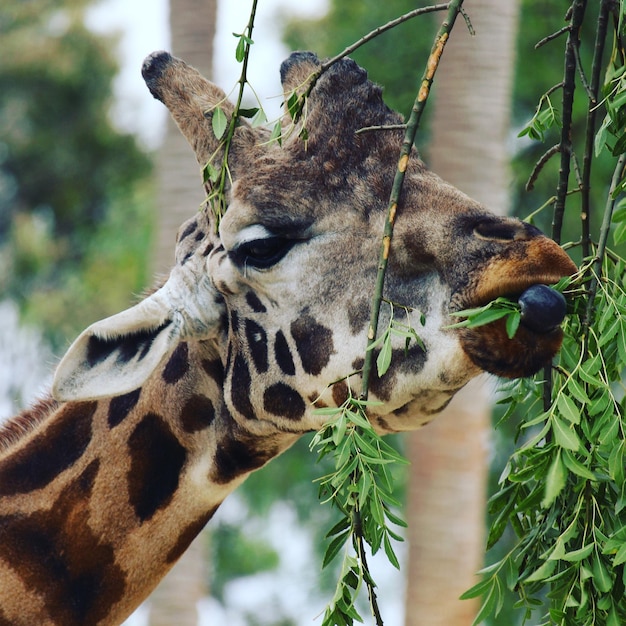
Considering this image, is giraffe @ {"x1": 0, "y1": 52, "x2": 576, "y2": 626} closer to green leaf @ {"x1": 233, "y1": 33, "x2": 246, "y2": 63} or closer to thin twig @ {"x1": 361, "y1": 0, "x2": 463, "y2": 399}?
thin twig @ {"x1": 361, "y1": 0, "x2": 463, "y2": 399}

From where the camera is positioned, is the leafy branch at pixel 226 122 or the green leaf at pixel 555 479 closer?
the green leaf at pixel 555 479

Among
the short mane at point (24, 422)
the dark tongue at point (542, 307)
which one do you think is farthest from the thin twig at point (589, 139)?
the short mane at point (24, 422)

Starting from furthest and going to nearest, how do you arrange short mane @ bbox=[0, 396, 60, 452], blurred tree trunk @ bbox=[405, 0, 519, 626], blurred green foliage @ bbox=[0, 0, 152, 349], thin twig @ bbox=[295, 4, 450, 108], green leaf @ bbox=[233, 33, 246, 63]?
blurred green foliage @ bbox=[0, 0, 152, 349] < blurred tree trunk @ bbox=[405, 0, 519, 626] < short mane @ bbox=[0, 396, 60, 452] < green leaf @ bbox=[233, 33, 246, 63] < thin twig @ bbox=[295, 4, 450, 108]

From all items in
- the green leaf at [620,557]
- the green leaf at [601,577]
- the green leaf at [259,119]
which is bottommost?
the green leaf at [601,577]

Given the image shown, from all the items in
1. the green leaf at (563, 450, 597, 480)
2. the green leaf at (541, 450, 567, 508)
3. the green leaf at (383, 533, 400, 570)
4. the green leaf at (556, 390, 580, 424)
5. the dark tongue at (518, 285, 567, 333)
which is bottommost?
the green leaf at (383, 533, 400, 570)

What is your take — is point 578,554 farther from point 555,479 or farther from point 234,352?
point 234,352

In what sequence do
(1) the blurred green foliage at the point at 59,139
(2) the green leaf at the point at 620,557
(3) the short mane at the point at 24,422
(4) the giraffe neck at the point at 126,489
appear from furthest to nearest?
1. (1) the blurred green foliage at the point at 59,139
2. (3) the short mane at the point at 24,422
3. (4) the giraffe neck at the point at 126,489
4. (2) the green leaf at the point at 620,557

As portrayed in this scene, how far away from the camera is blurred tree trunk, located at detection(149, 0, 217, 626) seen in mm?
8727

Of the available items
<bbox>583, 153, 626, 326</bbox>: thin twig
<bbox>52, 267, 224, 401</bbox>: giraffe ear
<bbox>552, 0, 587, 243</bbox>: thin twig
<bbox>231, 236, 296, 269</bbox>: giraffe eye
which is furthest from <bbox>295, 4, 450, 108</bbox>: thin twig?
<bbox>52, 267, 224, 401</bbox>: giraffe ear

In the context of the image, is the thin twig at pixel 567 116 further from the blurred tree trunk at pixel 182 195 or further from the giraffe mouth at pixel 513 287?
the blurred tree trunk at pixel 182 195

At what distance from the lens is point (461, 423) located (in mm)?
8242

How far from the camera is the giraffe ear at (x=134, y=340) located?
3680 millimetres

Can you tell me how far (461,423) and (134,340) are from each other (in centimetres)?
484

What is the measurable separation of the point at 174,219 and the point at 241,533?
15.2 metres
